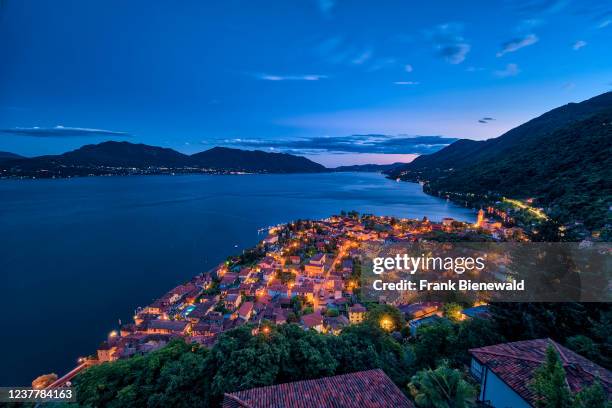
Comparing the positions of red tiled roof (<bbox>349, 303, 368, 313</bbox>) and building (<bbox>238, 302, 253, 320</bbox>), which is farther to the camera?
red tiled roof (<bbox>349, 303, 368, 313</bbox>)

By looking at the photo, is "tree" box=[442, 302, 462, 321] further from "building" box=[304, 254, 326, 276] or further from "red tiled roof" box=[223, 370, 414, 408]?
"building" box=[304, 254, 326, 276]

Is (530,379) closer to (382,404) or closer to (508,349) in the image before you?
(508,349)

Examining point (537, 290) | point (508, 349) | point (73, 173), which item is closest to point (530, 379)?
point (508, 349)

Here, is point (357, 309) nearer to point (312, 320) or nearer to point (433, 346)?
point (312, 320)

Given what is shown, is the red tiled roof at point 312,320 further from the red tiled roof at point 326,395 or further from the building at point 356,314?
the red tiled roof at point 326,395

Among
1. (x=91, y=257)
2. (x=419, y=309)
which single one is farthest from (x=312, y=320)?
(x=91, y=257)

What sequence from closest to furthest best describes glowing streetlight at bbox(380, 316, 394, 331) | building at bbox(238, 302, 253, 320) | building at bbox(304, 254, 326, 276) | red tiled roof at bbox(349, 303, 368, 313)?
glowing streetlight at bbox(380, 316, 394, 331), building at bbox(238, 302, 253, 320), red tiled roof at bbox(349, 303, 368, 313), building at bbox(304, 254, 326, 276)

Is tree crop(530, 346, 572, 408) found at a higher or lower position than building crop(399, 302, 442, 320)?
higher

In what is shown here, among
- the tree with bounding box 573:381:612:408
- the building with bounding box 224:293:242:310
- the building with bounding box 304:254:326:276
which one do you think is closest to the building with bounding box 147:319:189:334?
the building with bounding box 224:293:242:310
